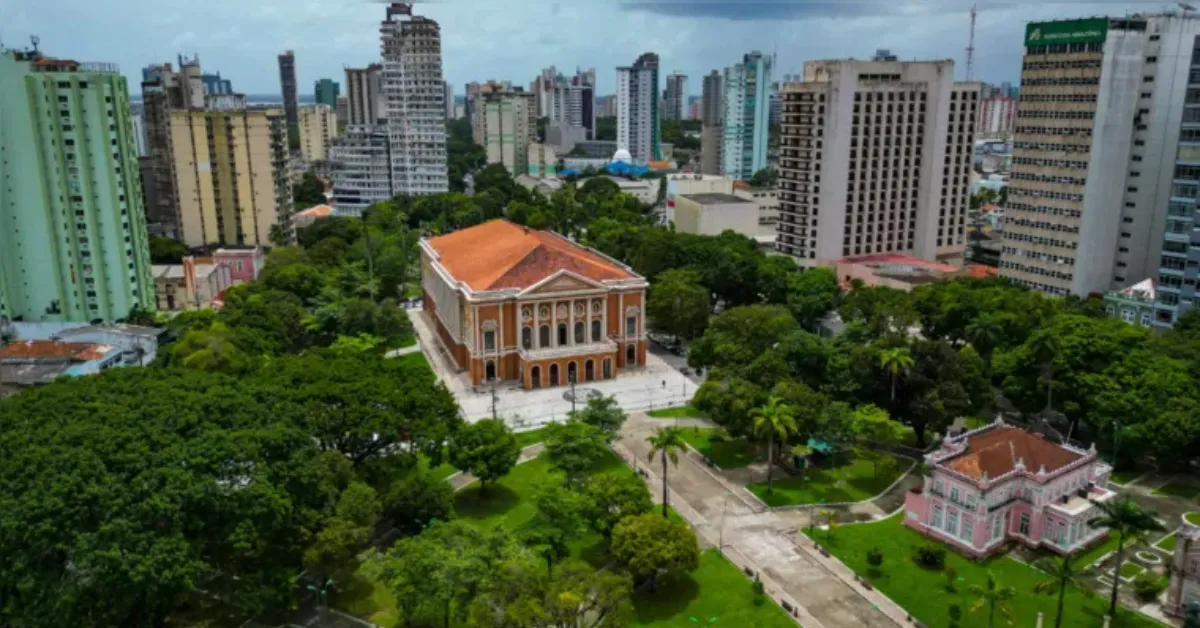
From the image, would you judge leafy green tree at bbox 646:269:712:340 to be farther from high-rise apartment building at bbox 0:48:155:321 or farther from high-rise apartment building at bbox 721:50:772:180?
high-rise apartment building at bbox 721:50:772:180

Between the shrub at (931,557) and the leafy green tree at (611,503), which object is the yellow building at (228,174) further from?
the shrub at (931,557)

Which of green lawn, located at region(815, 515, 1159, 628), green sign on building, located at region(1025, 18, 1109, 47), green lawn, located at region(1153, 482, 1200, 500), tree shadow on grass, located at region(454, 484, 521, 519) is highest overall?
green sign on building, located at region(1025, 18, 1109, 47)

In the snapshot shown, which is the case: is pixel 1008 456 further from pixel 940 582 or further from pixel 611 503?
pixel 611 503

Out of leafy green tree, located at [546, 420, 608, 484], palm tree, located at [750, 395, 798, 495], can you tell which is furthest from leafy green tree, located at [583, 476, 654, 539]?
palm tree, located at [750, 395, 798, 495]

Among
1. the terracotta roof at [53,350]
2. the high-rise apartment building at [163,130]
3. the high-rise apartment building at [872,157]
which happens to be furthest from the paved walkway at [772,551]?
the high-rise apartment building at [163,130]

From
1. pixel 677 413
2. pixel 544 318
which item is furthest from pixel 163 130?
pixel 677 413

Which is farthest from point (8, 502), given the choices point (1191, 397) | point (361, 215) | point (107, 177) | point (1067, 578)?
point (361, 215)
